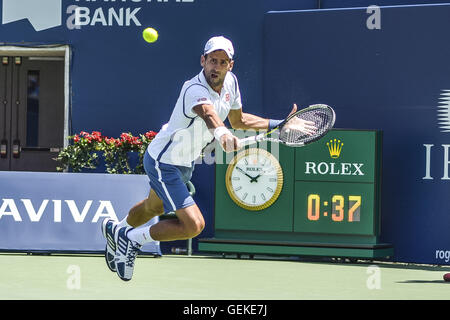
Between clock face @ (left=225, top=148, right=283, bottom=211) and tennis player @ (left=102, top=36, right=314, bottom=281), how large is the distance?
337 cm

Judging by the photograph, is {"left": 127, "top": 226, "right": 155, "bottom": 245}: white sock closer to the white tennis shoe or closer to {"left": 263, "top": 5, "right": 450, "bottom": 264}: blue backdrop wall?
the white tennis shoe

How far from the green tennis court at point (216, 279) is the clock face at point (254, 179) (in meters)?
0.64

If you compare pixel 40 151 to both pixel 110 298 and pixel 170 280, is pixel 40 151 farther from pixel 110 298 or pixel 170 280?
pixel 110 298

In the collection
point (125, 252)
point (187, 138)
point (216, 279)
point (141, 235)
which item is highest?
point (187, 138)

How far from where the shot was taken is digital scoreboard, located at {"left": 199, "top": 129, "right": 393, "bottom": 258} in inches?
390

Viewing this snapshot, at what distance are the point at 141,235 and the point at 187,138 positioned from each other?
2.56 feet

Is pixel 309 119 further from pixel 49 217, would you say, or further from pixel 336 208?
pixel 49 217

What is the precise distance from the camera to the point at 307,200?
10.0 m

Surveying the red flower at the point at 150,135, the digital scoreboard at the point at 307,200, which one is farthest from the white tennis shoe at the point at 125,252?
the red flower at the point at 150,135

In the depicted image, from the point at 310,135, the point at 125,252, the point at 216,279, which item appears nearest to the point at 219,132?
the point at 310,135

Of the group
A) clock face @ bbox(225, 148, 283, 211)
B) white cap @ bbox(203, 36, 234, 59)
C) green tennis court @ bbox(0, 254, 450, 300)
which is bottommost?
green tennis court @ bbox(0, 254, 450, 300)

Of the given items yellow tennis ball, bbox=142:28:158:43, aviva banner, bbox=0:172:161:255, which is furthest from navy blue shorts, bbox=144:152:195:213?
yellow tennis ball, bbox=142:28:158:43

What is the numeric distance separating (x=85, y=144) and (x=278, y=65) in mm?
2373

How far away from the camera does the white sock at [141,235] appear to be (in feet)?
21.8
